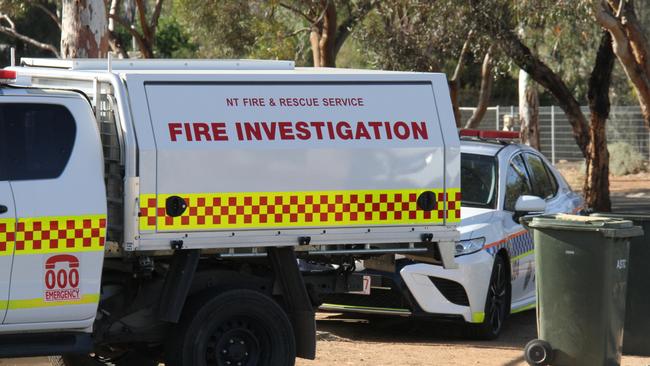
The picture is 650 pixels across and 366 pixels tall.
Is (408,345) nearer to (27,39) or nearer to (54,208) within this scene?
(54,208)

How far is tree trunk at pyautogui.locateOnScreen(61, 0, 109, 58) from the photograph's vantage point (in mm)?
12250

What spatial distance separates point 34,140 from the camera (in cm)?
682

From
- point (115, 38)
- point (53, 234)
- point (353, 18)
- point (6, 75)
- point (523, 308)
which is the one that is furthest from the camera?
point (115, 38)

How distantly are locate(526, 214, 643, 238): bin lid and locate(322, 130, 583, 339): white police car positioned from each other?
1151 mm

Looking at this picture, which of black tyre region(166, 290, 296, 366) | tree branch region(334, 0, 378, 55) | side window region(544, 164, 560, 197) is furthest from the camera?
tree branch region(334, 0, 378, 55)

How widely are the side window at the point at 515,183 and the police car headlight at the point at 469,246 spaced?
2.53 ft

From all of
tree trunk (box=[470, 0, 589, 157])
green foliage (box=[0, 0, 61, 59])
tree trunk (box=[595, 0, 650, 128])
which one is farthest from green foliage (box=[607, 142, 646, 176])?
green foliage (box=[0, 0, 61, 59])

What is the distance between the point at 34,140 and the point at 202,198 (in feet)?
3.45

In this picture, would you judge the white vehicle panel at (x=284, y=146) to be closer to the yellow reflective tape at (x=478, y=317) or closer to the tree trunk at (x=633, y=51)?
the yellow reflective tape at (x=478, y=317)

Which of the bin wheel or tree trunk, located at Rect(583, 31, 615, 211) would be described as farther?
tree trunk, located at Rect(583, 31, 615, 211)

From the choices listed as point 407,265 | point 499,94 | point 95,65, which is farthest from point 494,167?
point 499,94

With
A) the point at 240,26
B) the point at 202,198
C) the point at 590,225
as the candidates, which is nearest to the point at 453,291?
the point at 590,225

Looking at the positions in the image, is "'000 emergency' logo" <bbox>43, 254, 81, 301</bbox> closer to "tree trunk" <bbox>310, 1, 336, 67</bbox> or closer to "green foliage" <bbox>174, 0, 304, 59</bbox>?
"tree trunk" <bbox>310, 1, 336, 67</bbox>

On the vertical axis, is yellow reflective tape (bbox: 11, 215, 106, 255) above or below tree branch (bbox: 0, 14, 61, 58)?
below
